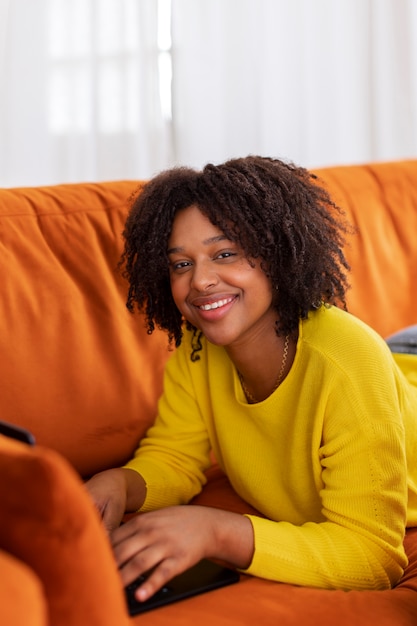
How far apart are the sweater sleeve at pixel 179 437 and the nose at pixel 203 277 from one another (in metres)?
0.27

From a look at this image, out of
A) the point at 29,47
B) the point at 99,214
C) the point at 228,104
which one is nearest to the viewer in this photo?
the point at 99,214

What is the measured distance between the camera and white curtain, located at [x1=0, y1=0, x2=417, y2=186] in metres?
A: 2.39

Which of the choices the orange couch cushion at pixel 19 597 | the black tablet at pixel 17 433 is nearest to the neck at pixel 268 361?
the black tablet at pixel 17 433

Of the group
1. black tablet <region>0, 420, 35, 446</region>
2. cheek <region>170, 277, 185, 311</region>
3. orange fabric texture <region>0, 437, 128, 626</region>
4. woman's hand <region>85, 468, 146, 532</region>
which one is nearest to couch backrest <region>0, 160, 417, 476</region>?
woman's hand <region>85, 468, 146, 532</region>

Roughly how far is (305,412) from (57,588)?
2.12ft

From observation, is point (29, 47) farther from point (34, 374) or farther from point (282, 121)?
point (34, 374)

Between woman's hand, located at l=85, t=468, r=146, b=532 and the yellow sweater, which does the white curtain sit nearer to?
the yellow sweater

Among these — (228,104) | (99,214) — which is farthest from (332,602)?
(228,104)

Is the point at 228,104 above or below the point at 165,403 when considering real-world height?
above

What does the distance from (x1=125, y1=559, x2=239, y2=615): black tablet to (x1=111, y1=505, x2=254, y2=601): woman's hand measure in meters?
0.01

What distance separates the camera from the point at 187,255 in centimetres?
142

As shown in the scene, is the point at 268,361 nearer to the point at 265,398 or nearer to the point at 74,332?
the point at 265,398

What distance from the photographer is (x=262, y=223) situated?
4.58 ft

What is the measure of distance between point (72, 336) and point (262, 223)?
1.37 ft
